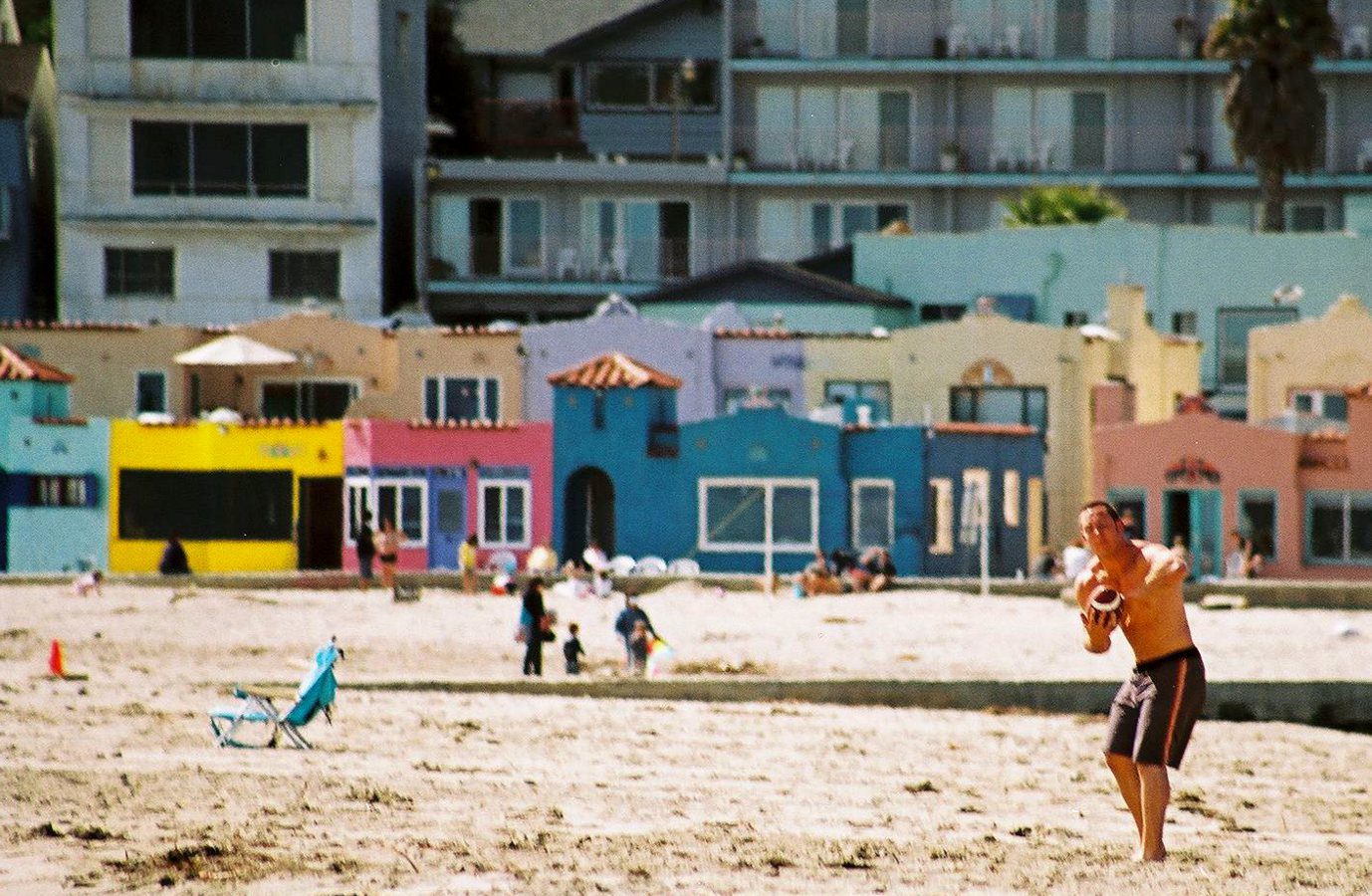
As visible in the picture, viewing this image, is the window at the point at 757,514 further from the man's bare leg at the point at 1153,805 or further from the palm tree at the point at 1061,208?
the man's bare leg at the point at 1153,805

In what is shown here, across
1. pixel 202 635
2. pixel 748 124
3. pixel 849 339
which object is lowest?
pixel 202 635

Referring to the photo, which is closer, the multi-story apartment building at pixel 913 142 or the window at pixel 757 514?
the window at pixel 757 514

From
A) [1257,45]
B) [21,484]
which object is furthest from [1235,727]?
[1257,45]

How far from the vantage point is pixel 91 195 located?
50.2m

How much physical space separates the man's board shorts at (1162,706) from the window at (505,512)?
1096 inches

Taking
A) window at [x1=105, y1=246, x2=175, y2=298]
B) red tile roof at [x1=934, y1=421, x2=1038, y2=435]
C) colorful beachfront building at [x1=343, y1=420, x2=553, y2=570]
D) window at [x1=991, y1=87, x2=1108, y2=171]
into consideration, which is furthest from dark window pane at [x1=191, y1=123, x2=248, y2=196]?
red tile roof at [x1=934, y1=421, x2=1038, y2=435]

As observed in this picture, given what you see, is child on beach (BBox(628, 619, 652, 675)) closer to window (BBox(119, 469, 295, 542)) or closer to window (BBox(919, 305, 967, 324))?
window (BBox(119, 469, 295, 542))

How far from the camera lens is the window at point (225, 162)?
5047 cm

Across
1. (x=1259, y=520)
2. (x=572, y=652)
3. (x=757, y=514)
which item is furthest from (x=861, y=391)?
(x=572, y=652)

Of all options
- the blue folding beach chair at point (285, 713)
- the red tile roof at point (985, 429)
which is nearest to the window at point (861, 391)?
the red tile roof at point (985, 429)

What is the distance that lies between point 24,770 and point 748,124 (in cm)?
4020

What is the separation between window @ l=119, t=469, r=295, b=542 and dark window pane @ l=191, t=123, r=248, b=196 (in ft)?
41.0

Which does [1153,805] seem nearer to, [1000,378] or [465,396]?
[1000,378]

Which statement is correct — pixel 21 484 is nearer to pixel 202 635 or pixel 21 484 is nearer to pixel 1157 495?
pixel 202 635
